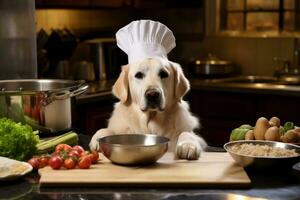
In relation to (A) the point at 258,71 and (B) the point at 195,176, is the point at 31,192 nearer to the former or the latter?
(B) the point at 195,176

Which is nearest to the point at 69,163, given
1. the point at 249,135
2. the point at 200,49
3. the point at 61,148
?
the point at 61,148

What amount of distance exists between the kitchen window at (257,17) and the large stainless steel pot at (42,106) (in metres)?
2.88

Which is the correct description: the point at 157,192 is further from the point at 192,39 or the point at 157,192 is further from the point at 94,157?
the point at 192,39

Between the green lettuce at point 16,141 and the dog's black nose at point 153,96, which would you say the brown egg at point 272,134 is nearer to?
the dog's black nose at point 153,96

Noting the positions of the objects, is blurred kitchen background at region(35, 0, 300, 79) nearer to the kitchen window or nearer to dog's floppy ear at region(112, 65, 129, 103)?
the kitchen window

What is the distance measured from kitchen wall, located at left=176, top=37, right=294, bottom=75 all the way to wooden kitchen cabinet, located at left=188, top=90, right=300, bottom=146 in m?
0.71

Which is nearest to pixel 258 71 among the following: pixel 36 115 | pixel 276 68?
pixel 276 68

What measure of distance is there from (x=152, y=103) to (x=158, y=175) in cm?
58

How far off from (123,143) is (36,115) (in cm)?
43

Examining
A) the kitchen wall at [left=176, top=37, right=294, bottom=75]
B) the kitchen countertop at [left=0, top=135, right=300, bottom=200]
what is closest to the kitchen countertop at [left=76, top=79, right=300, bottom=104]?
the kitchen wall at [left=176, top=37, right=294, bottom=75]

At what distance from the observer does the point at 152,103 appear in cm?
213

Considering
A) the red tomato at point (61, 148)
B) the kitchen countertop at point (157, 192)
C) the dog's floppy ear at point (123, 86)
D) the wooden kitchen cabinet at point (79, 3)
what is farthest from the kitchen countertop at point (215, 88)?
the kitchen countertop at point (157, 192)

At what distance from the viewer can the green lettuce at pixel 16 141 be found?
1.74 m

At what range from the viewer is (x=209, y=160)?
1.77 metres
